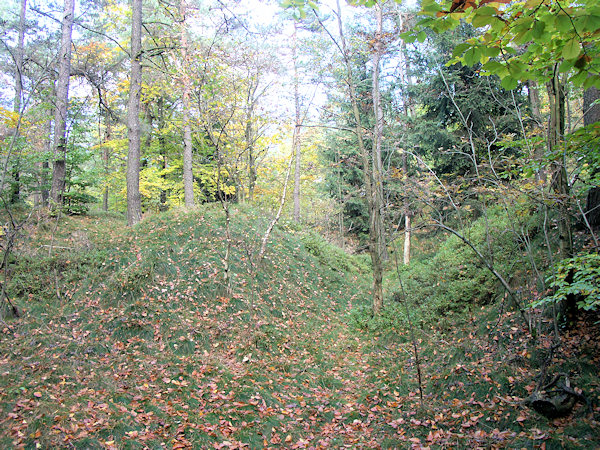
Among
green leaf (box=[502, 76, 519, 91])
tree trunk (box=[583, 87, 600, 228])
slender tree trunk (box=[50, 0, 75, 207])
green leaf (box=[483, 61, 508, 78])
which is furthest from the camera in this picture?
slender tree trunk (box=[50, 0, 75, 207])

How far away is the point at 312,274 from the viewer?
34.8 ft

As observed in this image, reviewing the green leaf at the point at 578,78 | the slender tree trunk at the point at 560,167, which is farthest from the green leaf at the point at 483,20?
the slender tree trunk at the point at 560,167

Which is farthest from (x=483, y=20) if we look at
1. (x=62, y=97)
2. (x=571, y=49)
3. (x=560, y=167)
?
(x=62, y=97)

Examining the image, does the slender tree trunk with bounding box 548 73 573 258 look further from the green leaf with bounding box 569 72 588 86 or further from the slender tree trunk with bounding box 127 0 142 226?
the slender tree trunk with bounding box 127 0 142 226

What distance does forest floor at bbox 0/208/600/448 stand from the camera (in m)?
3.55

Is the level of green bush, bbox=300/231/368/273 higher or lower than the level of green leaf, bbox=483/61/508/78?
lower

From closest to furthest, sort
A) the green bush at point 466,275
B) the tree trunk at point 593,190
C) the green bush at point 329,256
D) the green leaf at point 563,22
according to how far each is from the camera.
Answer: the green leaf at point 563,22 → the tree trunk at point 593,190 → the green bush at point 466,275 → the green bush at point 329,256

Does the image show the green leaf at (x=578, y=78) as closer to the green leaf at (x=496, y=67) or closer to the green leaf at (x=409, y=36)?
the green leaf at (x=496, y=67)

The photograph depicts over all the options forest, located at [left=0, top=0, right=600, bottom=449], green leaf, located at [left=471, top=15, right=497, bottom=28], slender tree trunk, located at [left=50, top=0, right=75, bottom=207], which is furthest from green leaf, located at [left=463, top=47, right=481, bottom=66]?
slender tree trunk, located at [left=50, top=0, right=75, bottom=207]

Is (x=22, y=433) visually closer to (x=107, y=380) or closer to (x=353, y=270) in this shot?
(x=107, y=380)

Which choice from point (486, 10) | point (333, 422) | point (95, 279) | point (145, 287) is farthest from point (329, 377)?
point (486, 10)

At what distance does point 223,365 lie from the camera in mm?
5125

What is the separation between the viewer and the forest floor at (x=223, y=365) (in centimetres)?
355

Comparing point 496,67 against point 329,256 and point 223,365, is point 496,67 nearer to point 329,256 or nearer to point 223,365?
point 223,365
